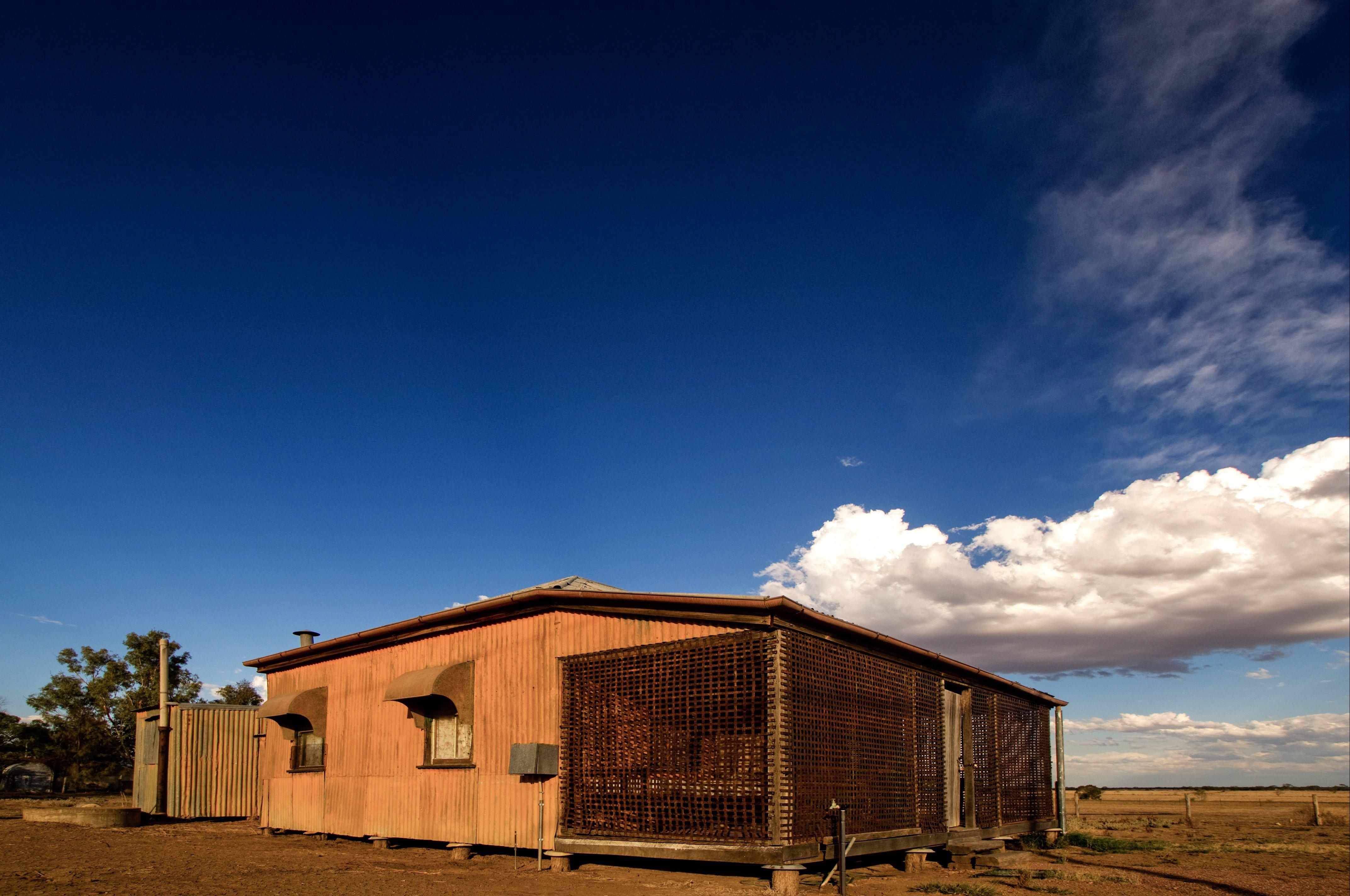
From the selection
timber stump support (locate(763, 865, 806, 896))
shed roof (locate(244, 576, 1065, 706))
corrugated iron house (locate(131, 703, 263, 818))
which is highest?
shed roof (locate(244, 576, 1065, 706))

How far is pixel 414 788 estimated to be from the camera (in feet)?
47.8

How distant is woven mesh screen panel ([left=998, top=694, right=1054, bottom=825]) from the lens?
1845cm

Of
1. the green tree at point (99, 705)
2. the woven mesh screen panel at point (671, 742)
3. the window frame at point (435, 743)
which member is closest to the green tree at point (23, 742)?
the green tree at point (99, 705)

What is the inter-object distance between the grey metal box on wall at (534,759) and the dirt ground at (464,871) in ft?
4.35

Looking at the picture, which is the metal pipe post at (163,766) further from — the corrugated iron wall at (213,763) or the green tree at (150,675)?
the green tree at (150,675)

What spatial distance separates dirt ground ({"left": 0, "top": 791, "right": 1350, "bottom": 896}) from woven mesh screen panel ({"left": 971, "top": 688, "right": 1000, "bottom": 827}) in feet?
4.19

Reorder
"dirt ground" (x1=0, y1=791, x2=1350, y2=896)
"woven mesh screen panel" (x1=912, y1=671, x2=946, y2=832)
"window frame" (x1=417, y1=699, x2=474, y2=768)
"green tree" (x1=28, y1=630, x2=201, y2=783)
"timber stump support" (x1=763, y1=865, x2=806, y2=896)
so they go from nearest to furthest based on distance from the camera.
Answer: "timber stump support" (x1=763, y1=865, x2=806, y2=896) → "dirt ground" (x1=0, y1=791, x2=1350, y2=896) → "window frame" (x1=417, y1=699, x2=474, y2=768) → "woven mesh screen panel" (x1=912, y1=671, x2=946, y2=832) → "green tree" (x1=28, y1=630, x2=201, y2=783)

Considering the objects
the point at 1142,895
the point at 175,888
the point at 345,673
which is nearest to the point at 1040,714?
the point at 1142,895

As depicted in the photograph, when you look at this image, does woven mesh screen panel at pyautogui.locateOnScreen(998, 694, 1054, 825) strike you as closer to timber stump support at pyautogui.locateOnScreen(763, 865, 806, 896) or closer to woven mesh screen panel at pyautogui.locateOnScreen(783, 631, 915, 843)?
woven mesh screen panel at pyautogui.locateOnScreen(783, 631, 915, 843)

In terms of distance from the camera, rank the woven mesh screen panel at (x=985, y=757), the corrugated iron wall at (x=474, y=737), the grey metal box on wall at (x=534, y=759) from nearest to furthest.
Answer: the grey metal box on wall at (x=534, y=759), the corrugated iron wall at (x=474, y=737), the woven mesh screen panel at (x=985, y=757)

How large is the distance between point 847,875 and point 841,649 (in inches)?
136

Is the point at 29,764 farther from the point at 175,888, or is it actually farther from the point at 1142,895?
the point at 1142,895

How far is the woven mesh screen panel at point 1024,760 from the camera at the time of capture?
1845cm

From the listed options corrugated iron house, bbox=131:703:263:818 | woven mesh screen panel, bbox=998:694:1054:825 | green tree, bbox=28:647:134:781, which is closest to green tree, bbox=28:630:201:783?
green tree, bbox=28:647:134:781
